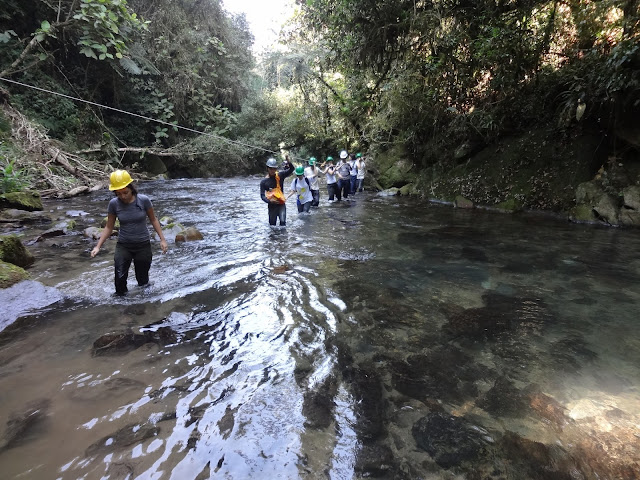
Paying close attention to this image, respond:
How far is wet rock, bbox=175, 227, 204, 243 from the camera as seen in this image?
7.91m

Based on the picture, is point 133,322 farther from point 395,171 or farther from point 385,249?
point 395,171

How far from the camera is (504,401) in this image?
2787 mm

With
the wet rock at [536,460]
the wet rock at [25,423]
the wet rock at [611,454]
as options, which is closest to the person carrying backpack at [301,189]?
the wet rock at [25,423]

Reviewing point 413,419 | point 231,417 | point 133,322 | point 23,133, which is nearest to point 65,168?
point 23,133

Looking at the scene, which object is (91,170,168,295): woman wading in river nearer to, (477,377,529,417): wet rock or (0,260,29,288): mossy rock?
(0,260,29,288): mossy rock

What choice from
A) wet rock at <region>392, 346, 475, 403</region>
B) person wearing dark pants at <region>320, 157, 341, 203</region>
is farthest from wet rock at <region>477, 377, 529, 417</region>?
person wearing dark pants at <region>320, 157, 341, 203</region>

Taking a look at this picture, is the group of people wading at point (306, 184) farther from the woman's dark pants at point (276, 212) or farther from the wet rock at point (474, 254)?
the wet rock at point (474, 254)

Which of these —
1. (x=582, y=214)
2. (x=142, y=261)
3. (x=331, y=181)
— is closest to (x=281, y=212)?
(x=142, y=261)

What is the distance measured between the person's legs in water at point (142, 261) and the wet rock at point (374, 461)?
12.9 feet

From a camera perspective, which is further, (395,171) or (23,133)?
(395,171)

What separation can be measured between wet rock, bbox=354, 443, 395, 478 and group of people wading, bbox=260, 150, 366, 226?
6.48 metres

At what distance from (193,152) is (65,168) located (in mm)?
9020

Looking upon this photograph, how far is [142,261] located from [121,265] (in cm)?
29

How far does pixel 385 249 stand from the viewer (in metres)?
7.21
